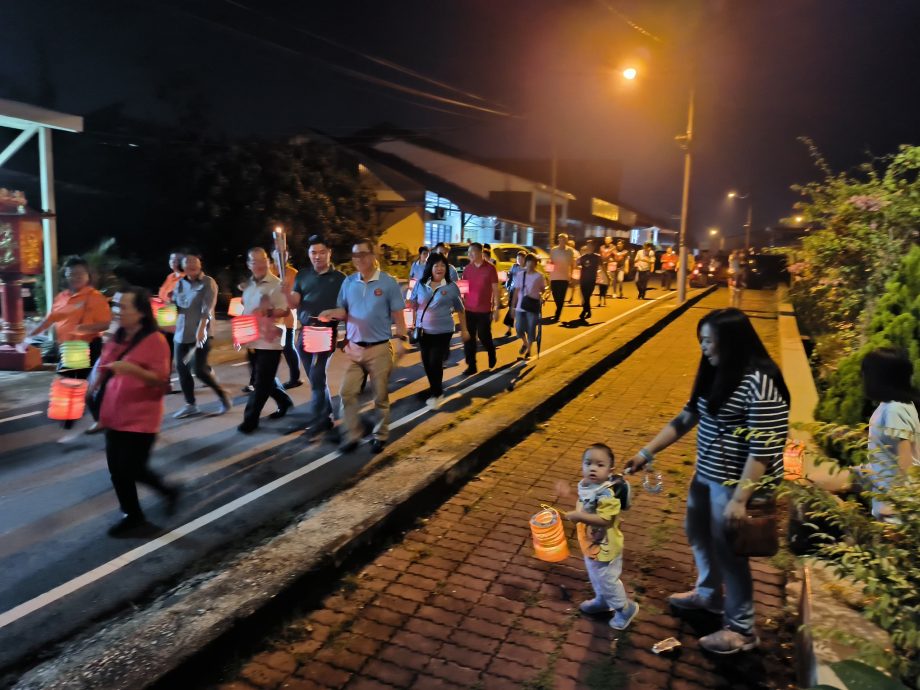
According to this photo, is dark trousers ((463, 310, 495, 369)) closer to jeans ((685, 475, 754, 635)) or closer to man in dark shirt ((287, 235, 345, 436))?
man in dark shirt ((287, 235, 345, 436))

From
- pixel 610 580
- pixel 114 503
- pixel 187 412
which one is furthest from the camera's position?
pixel 187 412

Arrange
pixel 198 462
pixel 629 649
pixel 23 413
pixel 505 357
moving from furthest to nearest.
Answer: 1. pixel 505 357
2. pixel 23 413
3. pixel 198 462
4. pixel 629 649

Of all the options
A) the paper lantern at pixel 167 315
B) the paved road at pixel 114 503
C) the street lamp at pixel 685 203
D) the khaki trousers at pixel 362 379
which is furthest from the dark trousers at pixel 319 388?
the street lamp at pixel 685 203

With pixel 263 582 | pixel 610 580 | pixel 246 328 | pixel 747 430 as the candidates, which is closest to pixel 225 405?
pixel 246 328

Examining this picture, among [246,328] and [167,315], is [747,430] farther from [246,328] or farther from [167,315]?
[167,315]

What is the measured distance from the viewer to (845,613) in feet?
9.88

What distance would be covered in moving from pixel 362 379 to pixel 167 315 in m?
2.72

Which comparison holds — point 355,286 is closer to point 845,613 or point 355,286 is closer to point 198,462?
point 198,462

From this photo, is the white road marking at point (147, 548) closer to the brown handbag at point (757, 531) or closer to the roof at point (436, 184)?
the brown handbag at point (757, 531)

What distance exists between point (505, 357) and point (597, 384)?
6.22ft

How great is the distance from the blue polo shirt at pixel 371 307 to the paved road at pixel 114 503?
1.06 metres

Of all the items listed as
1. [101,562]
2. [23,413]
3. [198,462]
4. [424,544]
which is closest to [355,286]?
[198,462]

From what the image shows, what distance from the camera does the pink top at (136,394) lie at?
4410 millimetres

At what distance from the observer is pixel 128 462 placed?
446 centimetres
